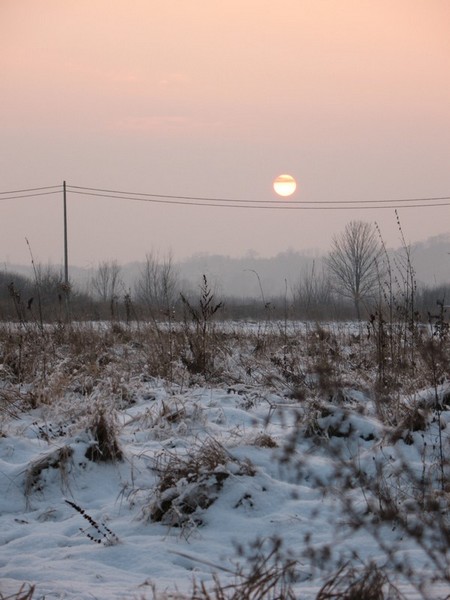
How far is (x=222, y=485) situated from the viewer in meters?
3.20

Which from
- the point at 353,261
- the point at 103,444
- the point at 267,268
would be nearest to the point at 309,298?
the point at 103,444

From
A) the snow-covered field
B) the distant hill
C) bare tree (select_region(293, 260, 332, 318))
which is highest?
the distant hill

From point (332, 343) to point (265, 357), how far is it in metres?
1.09

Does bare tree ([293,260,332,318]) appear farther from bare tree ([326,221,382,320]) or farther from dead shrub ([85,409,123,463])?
bare tree ([326,221,382,320])

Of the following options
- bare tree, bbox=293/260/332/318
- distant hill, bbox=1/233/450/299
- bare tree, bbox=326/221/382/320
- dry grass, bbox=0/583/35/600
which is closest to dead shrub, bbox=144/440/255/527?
dry grass, bbox=0/583/35/600

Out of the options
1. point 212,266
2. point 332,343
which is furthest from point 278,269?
point 332,343

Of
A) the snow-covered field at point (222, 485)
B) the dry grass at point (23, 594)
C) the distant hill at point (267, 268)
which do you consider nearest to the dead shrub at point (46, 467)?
the snow-covered field at point (222, 485)

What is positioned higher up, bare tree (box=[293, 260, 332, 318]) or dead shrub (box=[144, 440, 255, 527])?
bare tree (box=[293, 260, 332, 318])

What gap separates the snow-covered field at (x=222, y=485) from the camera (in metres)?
2.32

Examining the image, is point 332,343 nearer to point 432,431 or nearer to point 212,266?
point 432,431

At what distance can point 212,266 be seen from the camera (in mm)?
180875

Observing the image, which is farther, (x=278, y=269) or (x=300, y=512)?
(x=278, y=269)

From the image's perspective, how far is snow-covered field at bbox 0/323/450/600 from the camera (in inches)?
91.2

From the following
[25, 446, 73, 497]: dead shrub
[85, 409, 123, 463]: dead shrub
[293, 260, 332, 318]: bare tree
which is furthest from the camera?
[293, 260, 332, 318]: bare tree
